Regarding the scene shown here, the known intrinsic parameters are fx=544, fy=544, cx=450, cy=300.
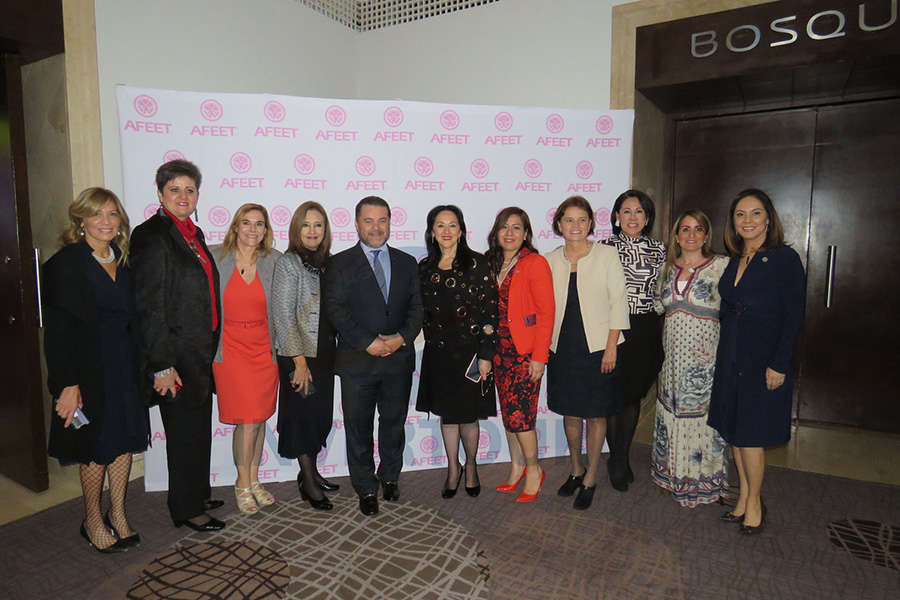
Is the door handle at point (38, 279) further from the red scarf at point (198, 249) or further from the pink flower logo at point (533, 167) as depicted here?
the pink flower logo at point (533, 167)


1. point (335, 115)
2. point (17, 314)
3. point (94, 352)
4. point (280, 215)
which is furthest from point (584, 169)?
point (17, 314)

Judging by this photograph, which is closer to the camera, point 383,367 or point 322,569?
point 322,569

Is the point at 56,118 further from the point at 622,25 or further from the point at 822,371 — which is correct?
the point at 822,371

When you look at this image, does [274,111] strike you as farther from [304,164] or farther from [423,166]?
[423,166]

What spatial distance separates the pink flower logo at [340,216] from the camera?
337cm

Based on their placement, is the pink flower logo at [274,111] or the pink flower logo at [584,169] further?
the pink flower logo at [584,169]

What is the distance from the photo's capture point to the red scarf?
8.63 feet

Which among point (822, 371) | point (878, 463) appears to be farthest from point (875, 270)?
point (878, 463)

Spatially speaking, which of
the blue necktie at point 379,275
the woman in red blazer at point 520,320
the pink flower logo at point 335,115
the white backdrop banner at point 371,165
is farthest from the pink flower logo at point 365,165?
the woman in red blazer at point 520,320

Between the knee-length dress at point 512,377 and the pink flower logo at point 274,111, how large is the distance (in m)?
1.66

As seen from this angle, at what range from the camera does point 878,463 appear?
3.68m

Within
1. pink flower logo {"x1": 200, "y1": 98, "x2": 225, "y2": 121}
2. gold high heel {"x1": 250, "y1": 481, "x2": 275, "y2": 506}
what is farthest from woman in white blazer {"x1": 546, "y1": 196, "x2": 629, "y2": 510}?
pink flower logo {"x1": 200, "y1": 98, "x2": 225, "y2": 121}

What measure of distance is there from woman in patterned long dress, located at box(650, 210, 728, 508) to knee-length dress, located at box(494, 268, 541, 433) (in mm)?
792

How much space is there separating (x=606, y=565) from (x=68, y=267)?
2.73 metres
